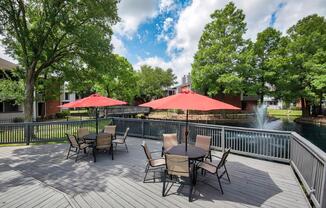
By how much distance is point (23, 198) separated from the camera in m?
3.55

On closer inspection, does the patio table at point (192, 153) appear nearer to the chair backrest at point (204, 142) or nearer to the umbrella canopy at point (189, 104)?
the chair backrest at point (204, 142)

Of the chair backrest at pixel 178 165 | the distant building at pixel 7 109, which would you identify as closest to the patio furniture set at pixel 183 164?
the chair backrest at pixel 178 165

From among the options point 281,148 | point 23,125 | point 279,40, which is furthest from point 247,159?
point 279,40

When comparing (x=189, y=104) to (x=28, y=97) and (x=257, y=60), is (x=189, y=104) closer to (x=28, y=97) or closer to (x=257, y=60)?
(x=28, y=97)

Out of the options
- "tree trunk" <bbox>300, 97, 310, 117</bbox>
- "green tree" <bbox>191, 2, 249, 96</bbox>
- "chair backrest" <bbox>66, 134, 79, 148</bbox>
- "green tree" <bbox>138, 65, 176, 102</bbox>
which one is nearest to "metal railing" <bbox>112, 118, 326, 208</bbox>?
"chair backrest" <bbox>66, 134, 79, 148</bbox>

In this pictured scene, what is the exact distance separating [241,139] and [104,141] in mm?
4771

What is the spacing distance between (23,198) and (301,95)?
27.8 metres

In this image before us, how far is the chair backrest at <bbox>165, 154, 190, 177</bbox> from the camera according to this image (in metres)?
3.64

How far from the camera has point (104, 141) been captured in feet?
20.0

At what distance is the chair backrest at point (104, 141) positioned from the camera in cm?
597

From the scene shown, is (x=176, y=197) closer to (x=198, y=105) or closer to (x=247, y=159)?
(x=198, y=105)

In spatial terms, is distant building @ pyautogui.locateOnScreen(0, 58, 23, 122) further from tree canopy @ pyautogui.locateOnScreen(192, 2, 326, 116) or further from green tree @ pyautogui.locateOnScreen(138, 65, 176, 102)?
green tree @ pyautogui.locateOnScreen(138, 65, 176, 102)

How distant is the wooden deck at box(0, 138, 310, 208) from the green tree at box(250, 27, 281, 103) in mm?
20274

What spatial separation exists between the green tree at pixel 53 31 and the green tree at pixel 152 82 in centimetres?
2918
